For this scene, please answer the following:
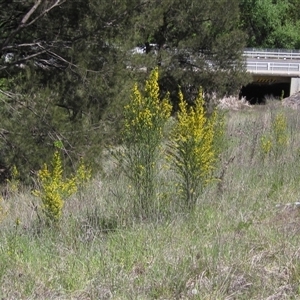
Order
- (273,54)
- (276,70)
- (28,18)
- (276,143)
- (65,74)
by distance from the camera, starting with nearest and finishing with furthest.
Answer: (276,143) < (28,18) < (65,74) < (276,70) < (273,54)

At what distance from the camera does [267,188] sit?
5855mm

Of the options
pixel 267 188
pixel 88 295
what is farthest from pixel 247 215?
pixel 88 295

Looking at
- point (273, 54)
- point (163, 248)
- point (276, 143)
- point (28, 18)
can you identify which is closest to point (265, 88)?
point (273, 54)

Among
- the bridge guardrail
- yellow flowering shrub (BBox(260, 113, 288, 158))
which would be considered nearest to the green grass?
yellow flowering shrub (BBox(260, 113, 288, 158))

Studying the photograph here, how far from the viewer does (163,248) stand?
13.1 ft

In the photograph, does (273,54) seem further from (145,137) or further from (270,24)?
(145,137)

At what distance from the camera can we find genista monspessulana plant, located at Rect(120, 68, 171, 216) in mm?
4723

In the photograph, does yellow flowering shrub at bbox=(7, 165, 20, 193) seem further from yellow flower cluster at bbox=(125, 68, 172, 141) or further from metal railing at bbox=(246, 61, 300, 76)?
metal railing at bbox=(246, 61, 300, 76)

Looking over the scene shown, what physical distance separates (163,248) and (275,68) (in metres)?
26.9

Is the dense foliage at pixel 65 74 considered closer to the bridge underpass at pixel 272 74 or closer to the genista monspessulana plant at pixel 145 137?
the genista monspessulana plant at pixel 145 137

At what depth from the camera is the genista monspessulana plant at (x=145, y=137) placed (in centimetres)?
472

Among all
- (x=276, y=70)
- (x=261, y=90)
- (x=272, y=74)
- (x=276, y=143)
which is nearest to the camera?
(x=276, y=143)

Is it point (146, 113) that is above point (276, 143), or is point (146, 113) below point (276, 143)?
above

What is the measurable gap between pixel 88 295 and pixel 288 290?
120 cm
